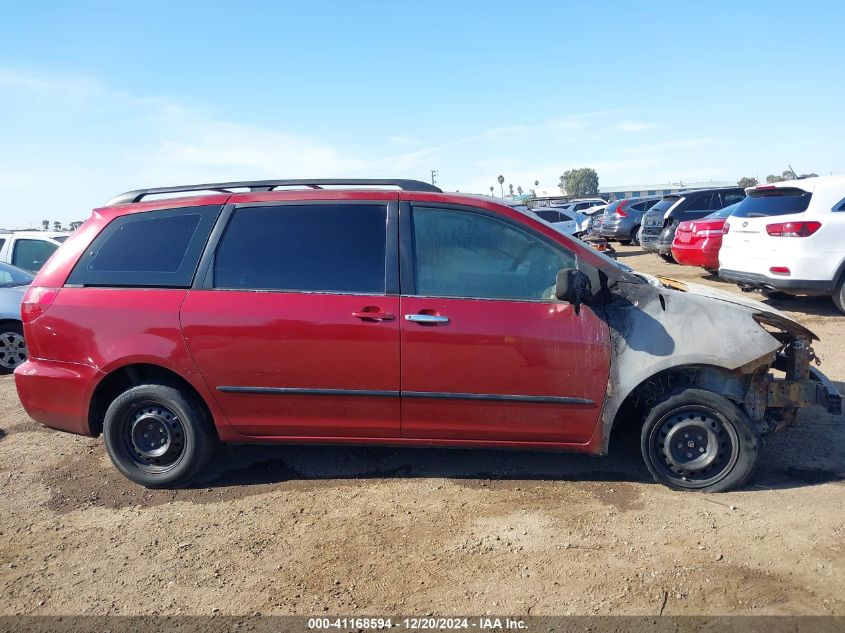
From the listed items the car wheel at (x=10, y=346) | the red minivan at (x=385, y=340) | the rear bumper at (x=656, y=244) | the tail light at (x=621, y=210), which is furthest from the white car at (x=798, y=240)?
the tail light at (x=621, y=210)

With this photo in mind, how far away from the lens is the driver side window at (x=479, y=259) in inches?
147

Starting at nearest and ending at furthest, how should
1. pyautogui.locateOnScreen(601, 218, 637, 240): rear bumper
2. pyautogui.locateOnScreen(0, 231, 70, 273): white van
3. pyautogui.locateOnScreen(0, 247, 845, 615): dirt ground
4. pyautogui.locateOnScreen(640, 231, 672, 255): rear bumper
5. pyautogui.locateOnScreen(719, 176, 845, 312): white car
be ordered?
pyautogui.locateOnScreen(0, 247, 845, 615): dirt ground, pyautogui.locateOnScreen(719, 176, 845, 312): white car, pyautogui.locateOnScreen(0, 231, 70, 273): white van, pyautogui.locateOnScreen(640, 231, 672, 255): rear bumper, pyautogui.locateOnScreen(601, 218, 637, 240): rear bumper

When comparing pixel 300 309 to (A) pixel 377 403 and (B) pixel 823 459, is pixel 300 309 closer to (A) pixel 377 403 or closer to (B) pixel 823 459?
(A) pixel 377 403

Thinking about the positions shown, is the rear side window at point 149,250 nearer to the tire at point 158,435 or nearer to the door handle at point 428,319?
the tire at point 158,435

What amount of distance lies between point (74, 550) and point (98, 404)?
3.39ft

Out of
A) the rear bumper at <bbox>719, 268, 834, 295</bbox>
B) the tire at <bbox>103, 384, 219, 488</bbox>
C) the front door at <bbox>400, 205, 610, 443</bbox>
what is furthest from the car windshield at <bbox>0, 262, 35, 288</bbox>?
the rear bumper at <bbox>719, 268, 834, 295</bbox>

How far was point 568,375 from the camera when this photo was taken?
3.63 m

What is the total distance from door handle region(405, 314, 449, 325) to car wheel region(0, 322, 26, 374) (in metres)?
6.11

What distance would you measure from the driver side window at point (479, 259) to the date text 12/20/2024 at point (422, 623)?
5.77 feet

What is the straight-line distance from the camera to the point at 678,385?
374 centimetres

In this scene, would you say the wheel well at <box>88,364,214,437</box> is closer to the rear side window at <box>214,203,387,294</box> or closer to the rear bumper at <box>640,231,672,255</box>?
the rear side window at <box>214,203,387,294</box>

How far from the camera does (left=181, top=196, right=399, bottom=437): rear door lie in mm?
3725

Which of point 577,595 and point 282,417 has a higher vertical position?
point 282,417

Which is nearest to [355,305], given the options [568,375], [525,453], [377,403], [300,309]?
[300,309]
